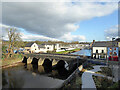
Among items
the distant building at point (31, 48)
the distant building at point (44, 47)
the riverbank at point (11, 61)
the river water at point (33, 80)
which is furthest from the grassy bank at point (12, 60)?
the distant building at point (44, 47)

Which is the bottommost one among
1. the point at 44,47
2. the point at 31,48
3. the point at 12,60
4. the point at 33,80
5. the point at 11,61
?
the point at 33,80

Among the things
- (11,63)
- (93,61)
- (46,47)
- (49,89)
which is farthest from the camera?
(46,47)

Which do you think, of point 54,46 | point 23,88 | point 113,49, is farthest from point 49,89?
point 54,46

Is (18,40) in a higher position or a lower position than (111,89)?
higher

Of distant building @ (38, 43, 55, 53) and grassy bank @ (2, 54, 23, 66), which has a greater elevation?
distant building @ (38, 43, 55, 53)

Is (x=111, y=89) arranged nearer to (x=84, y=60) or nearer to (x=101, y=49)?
(x=84, y=60)

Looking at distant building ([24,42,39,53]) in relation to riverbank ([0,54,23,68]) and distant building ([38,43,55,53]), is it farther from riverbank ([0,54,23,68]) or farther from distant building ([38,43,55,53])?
riverbank ([0,54,23,68])

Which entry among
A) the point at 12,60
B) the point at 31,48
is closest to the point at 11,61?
the point at 12,60

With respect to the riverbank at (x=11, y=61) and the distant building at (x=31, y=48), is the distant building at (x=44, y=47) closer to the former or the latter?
the distant building at (x=31, y=48)

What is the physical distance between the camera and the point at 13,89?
1457 centimetres

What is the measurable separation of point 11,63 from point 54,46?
42522 mm

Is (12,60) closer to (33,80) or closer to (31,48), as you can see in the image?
(31,48)

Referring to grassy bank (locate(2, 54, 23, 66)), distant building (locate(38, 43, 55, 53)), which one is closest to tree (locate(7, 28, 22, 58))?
grassy bank (locate(2, 54, 23, 66))

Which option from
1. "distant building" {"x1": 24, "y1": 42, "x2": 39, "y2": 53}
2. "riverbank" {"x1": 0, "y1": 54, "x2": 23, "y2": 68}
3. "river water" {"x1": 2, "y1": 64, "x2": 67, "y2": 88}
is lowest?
"river water" {"x1": 2, "y1": 64, "x2": 67, "y2": 88}
